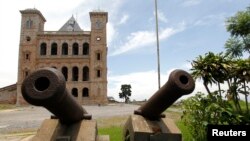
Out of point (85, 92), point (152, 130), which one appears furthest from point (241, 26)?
point (85, 92)

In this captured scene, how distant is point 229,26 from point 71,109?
84.9 feet

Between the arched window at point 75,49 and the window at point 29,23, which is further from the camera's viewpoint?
the arched window at point 75,49

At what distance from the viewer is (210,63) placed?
47.0 feet

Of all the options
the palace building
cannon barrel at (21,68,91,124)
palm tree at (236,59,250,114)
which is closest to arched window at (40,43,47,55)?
the palace building

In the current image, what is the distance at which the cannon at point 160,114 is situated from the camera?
18.9ft

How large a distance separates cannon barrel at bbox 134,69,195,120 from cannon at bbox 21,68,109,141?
0.99 m

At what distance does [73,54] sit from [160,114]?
5819cm

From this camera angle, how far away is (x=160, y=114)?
688 centimetres

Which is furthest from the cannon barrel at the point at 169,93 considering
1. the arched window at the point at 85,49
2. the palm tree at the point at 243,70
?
the arched window at the point at 85,49

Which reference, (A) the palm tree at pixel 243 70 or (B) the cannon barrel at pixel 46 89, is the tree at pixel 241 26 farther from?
(B) the cannon barrel at pixel 46 89

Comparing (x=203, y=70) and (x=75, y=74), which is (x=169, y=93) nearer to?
(x=203, y=70)

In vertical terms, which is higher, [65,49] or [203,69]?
[65,49]

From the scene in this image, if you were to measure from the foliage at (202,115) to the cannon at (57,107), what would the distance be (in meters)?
4.45

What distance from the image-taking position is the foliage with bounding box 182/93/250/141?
1050 cm
